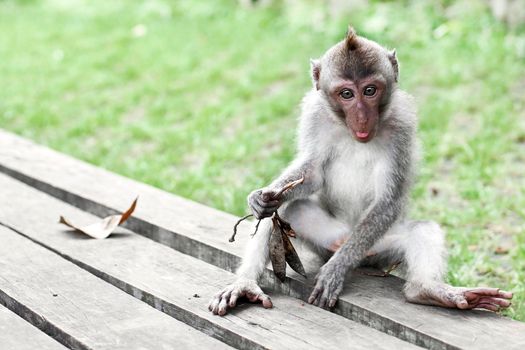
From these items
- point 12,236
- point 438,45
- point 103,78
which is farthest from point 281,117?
point 12,236

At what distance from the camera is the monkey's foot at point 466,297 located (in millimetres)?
3285

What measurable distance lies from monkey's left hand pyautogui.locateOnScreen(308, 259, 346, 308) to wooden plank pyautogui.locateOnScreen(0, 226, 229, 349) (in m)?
0.51

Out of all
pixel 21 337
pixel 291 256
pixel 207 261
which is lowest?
pixel 21 337

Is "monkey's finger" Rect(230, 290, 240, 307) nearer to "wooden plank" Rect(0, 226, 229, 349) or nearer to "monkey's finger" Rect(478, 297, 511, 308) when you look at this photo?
"wooden plank" Rect(0, 226, 229, 349)

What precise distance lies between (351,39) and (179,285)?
1.23 meters

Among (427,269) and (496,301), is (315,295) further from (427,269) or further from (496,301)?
(496,301)

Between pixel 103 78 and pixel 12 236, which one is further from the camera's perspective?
pixel 103 78

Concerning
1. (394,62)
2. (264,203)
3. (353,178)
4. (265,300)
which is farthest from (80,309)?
(394,62)

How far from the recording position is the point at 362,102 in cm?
359

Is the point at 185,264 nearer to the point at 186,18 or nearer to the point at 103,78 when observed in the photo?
the point at 103,78

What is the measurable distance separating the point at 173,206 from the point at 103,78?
5003 millimetres

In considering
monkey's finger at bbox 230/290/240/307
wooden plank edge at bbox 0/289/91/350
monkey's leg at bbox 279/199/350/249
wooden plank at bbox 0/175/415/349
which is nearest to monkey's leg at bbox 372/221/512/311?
monkey's leg at bbox 279/199/350/249

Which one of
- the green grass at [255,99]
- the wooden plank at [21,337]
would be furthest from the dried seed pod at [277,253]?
the green grass at [255,99]

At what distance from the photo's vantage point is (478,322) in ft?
10.5
